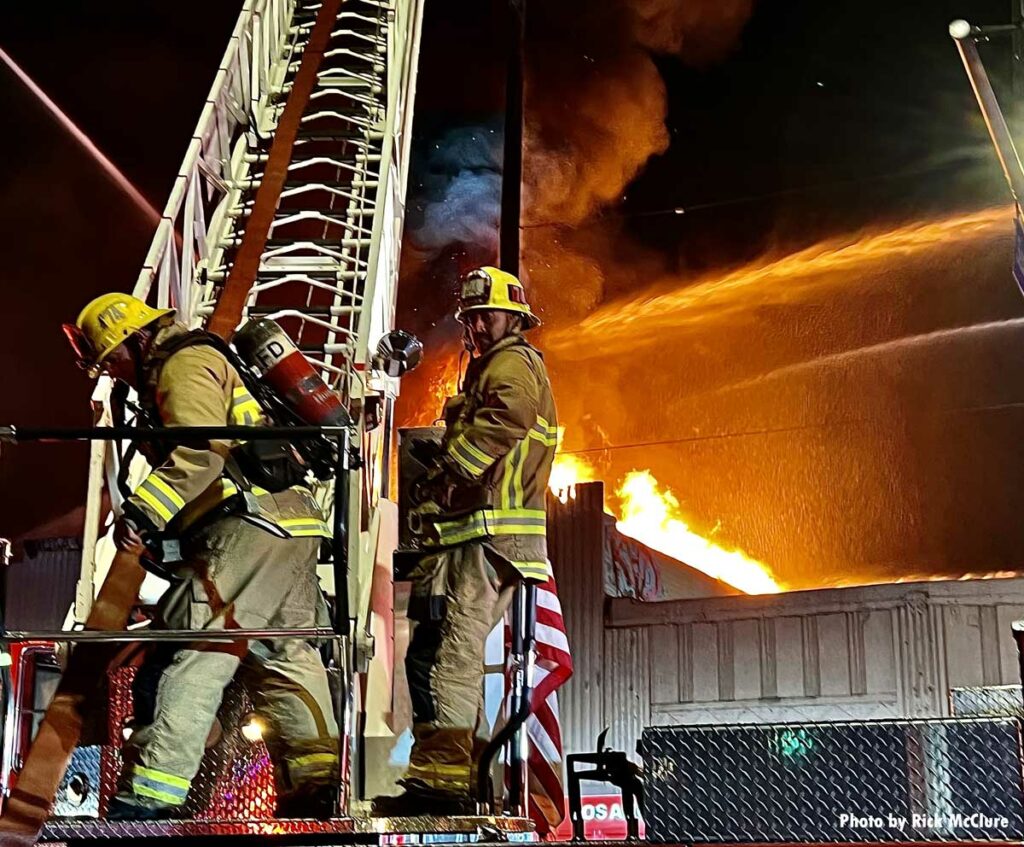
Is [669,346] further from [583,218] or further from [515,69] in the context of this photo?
[515,69]

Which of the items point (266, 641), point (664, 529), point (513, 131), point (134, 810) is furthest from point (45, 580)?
point (134, 810)

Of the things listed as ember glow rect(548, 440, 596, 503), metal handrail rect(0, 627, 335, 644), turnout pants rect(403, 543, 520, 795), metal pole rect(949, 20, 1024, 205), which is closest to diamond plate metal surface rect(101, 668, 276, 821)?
turnout pants rect(403, 543, 520, 795)

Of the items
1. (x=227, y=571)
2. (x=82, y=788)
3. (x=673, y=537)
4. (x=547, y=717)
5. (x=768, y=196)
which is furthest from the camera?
(x=768, y=196)

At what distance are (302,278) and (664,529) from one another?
21.3ft

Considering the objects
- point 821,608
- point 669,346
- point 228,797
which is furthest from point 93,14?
point 228,797

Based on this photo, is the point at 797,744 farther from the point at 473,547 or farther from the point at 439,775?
the point at 473,547

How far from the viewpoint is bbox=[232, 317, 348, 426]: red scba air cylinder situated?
453 cm

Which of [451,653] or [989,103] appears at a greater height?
[989,103]

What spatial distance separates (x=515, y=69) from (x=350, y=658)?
36.0 ft

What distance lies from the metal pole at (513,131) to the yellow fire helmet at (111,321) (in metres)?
9.60

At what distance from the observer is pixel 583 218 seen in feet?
45.5

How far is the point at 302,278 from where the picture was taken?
7371 millimetres

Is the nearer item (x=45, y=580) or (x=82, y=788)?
(x=82, y=788)

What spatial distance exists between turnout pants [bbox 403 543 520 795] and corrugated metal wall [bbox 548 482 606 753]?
708cm
